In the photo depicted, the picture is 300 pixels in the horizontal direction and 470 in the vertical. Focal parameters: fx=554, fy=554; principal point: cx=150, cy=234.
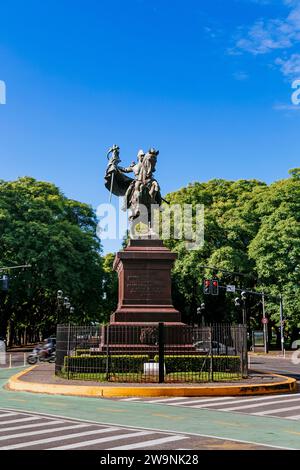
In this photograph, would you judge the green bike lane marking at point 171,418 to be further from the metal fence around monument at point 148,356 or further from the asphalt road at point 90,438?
the metal fence around monument at point 148,356

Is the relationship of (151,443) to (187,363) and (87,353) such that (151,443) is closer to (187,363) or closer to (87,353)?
(187,363)

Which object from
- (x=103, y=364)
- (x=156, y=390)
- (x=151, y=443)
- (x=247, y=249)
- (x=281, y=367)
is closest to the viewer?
(x=151, y=443)

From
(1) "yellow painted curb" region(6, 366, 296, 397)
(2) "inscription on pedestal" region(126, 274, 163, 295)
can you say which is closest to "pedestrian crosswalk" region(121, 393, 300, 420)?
(1) "yellow painted curb" region(6, 366, 296, 397)

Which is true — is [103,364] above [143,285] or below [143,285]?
below

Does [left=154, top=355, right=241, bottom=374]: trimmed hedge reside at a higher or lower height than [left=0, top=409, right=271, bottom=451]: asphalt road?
higher

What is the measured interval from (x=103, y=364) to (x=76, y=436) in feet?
38.7

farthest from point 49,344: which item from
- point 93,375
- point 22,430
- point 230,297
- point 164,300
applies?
point 22,430

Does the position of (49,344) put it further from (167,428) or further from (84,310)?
(167,428)

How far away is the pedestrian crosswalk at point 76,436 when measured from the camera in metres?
8.55

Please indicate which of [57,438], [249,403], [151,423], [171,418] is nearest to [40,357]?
[249,403]

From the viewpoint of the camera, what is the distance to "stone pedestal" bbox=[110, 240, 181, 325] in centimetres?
2458

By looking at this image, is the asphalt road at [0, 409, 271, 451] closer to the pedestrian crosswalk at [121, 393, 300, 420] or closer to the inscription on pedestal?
the pedestrian crosswalk at [121, 393, 300, 420]

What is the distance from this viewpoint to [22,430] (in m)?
10.3

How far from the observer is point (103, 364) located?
21.2m
